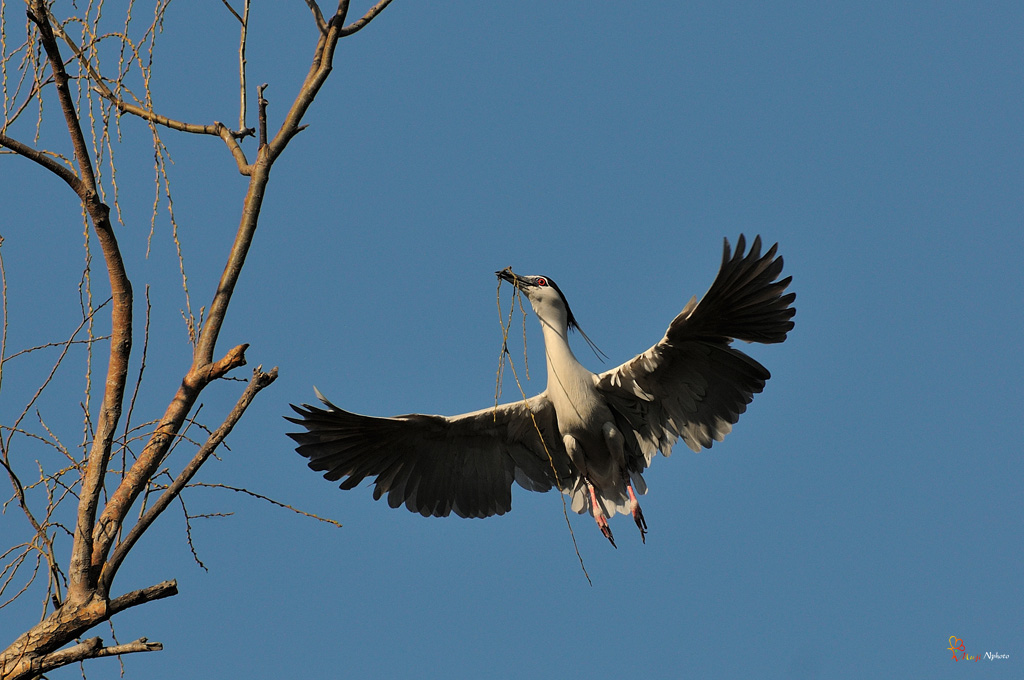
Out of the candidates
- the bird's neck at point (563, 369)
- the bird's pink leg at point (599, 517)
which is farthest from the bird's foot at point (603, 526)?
the bird's neck at point (563, 369)

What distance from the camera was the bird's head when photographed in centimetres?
691

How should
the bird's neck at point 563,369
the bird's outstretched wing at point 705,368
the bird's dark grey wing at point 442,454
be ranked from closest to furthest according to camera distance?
the bird's outstretched wing at point 705,368 < the bird's neck at point 563,369 < the bird's dark grey wing at point 442,454

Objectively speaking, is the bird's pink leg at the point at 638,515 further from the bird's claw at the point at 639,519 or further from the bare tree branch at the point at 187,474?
the bare tree branch at the point at 187,474

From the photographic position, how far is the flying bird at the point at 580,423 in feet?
21.0

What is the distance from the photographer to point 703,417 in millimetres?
6871

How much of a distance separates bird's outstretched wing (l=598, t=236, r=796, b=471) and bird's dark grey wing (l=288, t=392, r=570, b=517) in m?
0.53

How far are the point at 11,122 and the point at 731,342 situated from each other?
14.3 ft

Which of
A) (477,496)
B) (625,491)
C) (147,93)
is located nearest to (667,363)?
(625,491)

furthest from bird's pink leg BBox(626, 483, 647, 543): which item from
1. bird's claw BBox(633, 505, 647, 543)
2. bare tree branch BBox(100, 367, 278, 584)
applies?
bare tree branch BBox(100, 367, 278, 584)

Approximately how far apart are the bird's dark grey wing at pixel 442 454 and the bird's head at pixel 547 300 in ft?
1.72

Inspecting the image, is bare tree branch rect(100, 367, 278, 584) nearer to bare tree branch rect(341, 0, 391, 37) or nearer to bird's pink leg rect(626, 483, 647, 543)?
bare tree branch rect(341, 0, 391, 37)

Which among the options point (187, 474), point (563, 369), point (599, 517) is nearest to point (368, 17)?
point (187, 474)

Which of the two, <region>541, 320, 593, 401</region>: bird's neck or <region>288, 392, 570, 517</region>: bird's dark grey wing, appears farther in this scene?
<region>288, 392, 570, 517</region>: bird's dark grey wing

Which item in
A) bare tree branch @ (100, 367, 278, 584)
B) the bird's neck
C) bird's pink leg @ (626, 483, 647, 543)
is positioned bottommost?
bare tree branch @ (100, 367, 278, 584)
